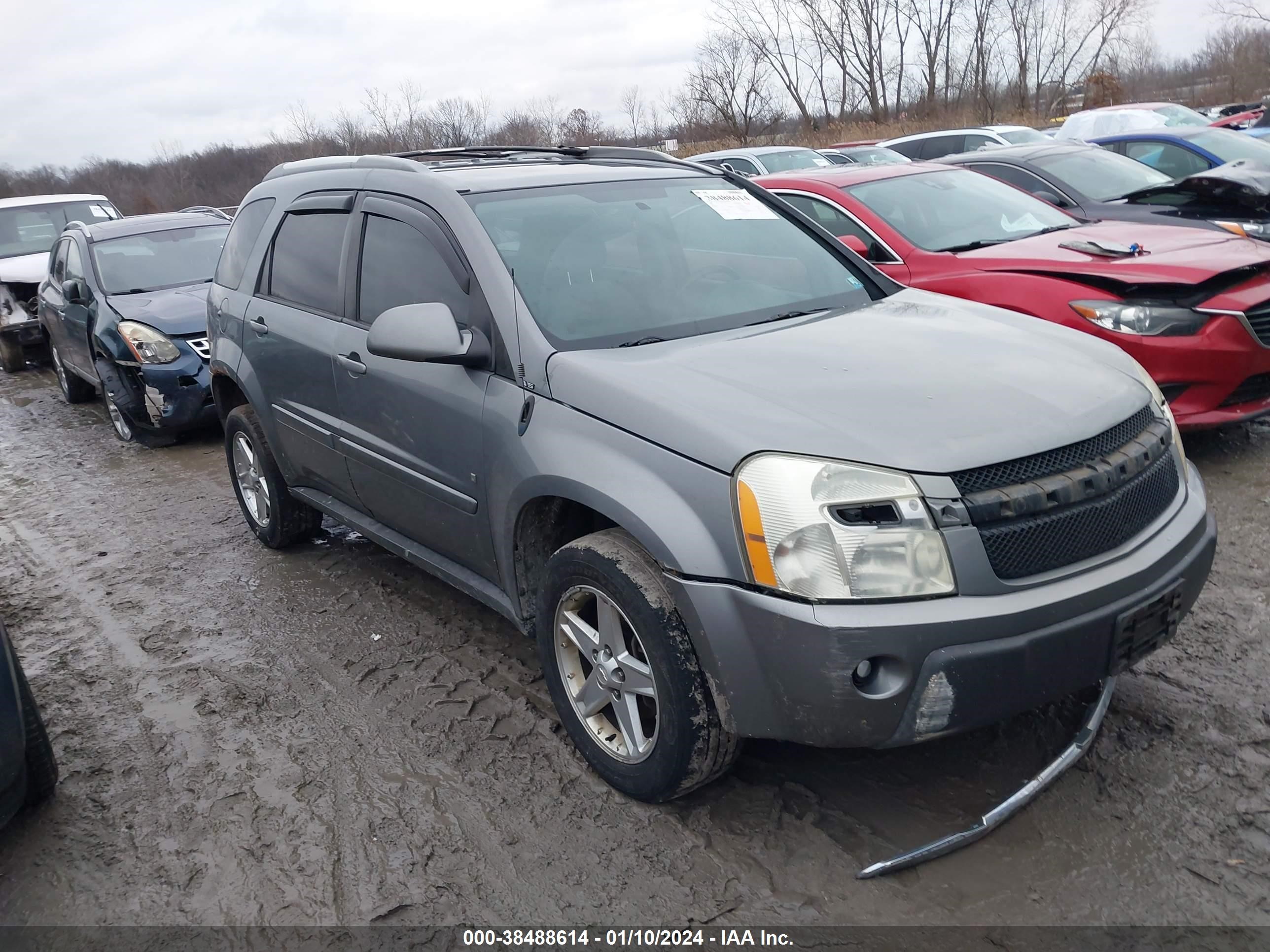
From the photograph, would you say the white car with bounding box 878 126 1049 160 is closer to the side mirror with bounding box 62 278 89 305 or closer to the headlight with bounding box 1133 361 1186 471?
the side mirror with bounding box 62 278 89 305

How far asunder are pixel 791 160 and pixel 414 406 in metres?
12.8

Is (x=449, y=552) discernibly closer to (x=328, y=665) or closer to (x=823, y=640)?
(x=328, y=665)

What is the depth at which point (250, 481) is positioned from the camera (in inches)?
206

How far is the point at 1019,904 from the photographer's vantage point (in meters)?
2.40

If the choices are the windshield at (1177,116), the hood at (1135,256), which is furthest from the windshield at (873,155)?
the hood at (1135,256)

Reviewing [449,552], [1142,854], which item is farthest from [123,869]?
[1142,854]

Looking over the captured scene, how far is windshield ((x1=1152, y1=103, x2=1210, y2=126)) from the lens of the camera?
1592 centimetres

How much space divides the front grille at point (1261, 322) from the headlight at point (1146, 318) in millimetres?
200

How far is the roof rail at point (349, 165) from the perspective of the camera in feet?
12.4

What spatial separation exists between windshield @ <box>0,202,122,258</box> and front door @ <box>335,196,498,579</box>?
37.1 feet

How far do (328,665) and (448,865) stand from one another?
143cm

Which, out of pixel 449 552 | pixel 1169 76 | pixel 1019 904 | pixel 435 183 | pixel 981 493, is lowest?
pixel 1019 904

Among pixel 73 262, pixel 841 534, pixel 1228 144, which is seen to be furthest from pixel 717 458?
pixel 1228 144

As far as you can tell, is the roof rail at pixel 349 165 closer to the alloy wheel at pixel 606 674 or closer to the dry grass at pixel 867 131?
the alloy wheel at pixel 606 674
